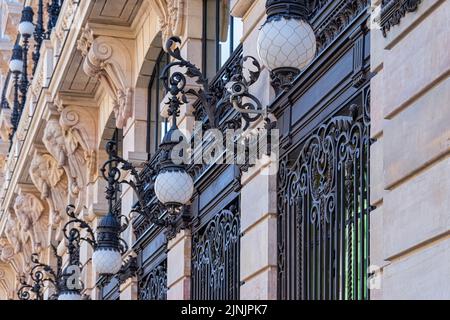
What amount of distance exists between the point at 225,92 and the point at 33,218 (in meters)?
17.5

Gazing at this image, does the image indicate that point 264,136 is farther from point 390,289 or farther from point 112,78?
point 112,78

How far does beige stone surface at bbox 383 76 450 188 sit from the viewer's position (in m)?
8.07

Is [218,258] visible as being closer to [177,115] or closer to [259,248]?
[177,115]

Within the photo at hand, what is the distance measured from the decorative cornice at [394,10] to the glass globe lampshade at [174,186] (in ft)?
14.7

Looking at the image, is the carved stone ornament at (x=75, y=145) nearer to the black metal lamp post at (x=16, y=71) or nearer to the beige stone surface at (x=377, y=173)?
the black metal lamp post at (x=16, y=71)

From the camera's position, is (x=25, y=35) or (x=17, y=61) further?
(x=17, y=61)

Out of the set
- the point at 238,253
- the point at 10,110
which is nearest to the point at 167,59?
the point at 238,253

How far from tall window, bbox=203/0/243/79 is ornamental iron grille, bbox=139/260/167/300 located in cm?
270

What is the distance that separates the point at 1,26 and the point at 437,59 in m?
34.6

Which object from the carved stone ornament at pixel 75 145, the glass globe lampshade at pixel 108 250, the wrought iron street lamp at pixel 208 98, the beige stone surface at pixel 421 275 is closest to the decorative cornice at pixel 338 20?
the wrought iron street lamp at pixel 208 98

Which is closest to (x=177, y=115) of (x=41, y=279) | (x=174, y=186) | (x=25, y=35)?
(x=174, y=186)

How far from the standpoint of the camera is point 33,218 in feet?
102

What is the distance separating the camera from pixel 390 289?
8.66m

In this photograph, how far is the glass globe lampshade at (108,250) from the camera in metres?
17.0
